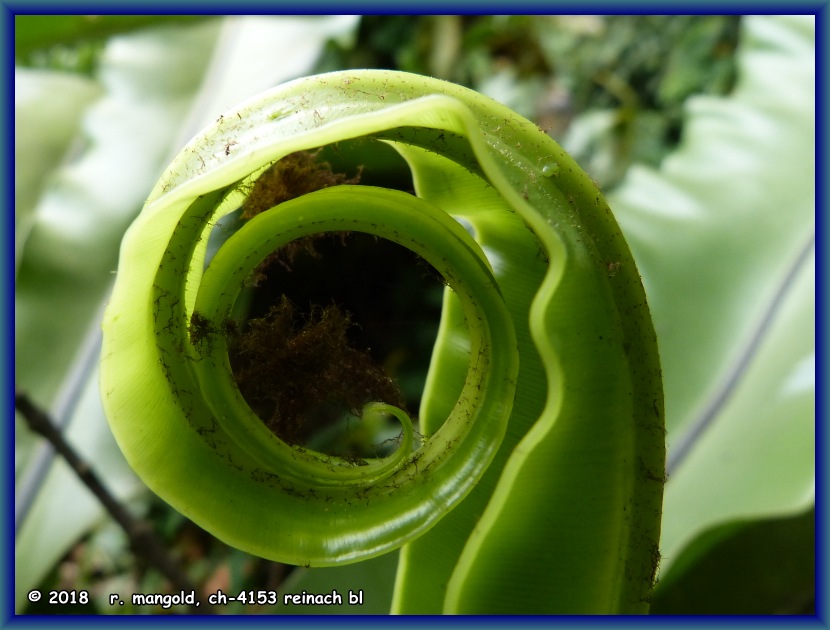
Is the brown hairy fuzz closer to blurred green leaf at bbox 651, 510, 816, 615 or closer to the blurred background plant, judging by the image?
the blurred background plant

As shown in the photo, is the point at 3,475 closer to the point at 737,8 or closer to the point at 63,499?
the point at 63,499

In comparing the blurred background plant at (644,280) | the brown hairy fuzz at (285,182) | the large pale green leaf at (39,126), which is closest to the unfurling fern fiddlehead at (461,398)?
the brown hairy fuzz at (285,182)

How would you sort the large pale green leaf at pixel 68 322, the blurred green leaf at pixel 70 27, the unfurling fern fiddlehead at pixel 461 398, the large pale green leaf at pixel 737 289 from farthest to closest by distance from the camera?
the blurred green leaf at pixel 70 27 → the large pale green leaf at pixel 68 322 → the large pale green leaf at pixel 737 289 → the unfurling fern fiddlehead at pixel 461 398

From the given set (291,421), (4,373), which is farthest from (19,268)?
(291,421)

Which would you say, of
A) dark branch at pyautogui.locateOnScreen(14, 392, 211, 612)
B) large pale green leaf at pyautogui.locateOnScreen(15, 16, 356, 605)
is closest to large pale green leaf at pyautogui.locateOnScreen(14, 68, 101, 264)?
large pale green leaf at pyautogui.locateOnScreen(15, 16, 356, 605)

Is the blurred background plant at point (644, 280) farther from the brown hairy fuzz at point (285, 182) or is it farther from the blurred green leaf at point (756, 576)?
the brown hairy fuzz at point (285, 182)

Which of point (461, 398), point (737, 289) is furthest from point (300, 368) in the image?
point (737, 289)

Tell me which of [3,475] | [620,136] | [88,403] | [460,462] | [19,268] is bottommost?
[460,462]
